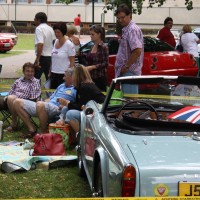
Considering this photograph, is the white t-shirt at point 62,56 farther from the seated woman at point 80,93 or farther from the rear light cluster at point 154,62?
the rear light cluster at point 154,62

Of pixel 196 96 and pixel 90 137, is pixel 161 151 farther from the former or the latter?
pixel 196 96

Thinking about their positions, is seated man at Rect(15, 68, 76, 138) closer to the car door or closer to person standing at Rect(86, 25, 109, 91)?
person standing at Rect(86, 25, 109, 91)

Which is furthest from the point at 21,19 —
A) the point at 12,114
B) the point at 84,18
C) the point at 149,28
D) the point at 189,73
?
the point at 12,114

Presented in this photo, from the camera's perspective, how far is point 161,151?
13.8 ft

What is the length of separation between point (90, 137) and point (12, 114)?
3.57 metres

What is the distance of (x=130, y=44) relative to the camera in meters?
8.12

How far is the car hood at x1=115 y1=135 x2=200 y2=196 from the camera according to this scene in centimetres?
385

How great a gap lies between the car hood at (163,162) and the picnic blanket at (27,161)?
2429 mm

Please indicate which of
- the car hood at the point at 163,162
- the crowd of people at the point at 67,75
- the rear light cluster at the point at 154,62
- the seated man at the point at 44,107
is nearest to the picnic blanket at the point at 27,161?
the crowd of people at the point at 67,75

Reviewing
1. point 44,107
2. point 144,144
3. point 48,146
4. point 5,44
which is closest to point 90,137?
point 144,144

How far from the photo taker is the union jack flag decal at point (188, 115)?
16.3ft

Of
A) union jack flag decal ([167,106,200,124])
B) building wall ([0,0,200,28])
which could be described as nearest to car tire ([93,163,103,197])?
union jack flag decal ([167,106,200,124])

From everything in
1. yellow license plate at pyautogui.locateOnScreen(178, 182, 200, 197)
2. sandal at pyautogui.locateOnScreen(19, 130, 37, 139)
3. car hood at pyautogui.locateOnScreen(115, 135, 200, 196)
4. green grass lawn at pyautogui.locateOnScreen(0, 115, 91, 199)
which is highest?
car hood at pyautogui.locateOnScreen(115, 135, 200, 196)

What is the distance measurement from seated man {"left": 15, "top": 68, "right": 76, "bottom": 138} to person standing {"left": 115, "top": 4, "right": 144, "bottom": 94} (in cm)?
79
